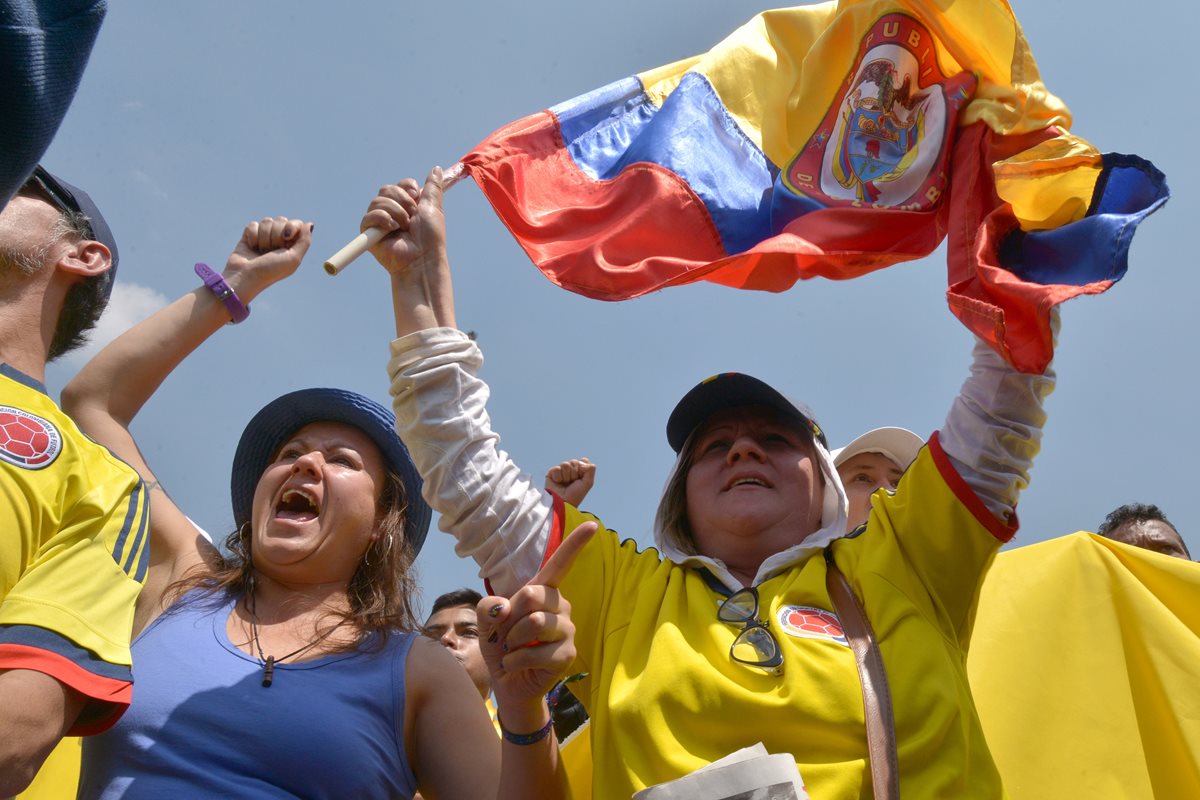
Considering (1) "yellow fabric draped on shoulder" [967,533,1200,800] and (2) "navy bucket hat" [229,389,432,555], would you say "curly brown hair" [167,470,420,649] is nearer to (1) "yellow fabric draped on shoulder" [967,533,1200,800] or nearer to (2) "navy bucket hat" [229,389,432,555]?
(2) "navy bucket hat" [229,389,432,555]

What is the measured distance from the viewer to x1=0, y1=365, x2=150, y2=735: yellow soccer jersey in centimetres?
228

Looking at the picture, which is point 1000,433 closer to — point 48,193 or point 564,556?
point 564,556

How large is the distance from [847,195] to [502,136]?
1.17 m

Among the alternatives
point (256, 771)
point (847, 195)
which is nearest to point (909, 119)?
point (847, 195)

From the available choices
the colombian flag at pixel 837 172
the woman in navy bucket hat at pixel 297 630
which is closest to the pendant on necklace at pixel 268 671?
the woman in navy bucket hat at pixel 297 630

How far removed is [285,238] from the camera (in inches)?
145

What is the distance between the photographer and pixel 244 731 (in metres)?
2.62

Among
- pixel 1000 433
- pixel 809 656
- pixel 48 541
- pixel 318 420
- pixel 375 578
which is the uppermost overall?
pixel 1000 433

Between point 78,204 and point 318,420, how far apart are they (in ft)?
2.71

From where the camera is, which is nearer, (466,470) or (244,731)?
(244,731)

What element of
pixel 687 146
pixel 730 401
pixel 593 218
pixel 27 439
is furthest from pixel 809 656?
pixel 687 146

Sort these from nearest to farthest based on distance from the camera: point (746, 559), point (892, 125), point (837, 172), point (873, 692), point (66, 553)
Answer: point (66, 553) < point (873, 692) < point (746, 559) < point (892, 125) < point (837, 172)

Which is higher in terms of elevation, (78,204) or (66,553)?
(78,204)

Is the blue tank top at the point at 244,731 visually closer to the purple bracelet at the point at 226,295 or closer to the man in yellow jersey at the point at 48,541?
the man in yellow jersey at the point at 48,541
